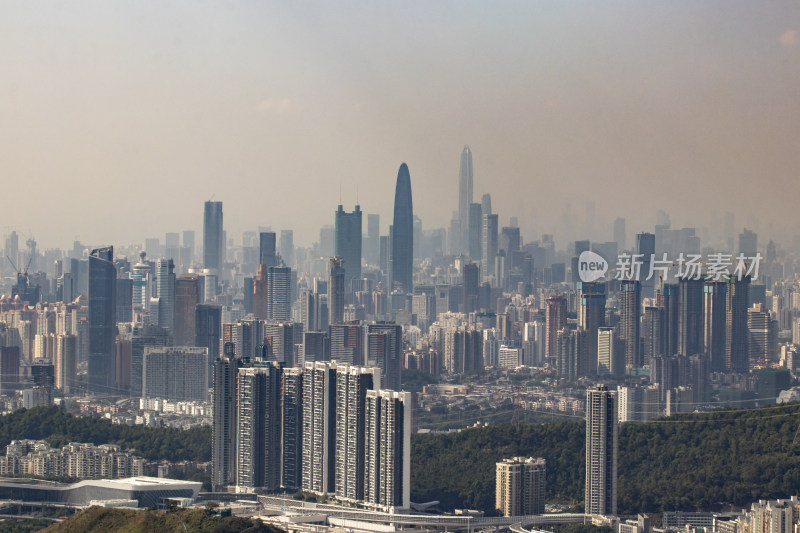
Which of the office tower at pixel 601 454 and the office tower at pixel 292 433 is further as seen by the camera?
the office tower at pixel 292 433

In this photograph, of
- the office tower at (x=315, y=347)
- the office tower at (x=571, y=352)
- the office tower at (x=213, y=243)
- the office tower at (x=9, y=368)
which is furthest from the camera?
the office tower at (x=213, y=243)

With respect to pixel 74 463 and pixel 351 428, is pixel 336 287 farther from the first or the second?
pixel 351 428

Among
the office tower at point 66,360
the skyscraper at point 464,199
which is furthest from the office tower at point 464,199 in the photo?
the office tower at point 66,360

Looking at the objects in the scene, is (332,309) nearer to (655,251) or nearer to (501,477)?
(655,251)

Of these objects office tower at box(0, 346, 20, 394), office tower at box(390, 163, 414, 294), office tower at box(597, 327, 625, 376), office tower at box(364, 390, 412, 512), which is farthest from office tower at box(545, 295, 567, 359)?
office tower at box(364, 390, 412, 512)

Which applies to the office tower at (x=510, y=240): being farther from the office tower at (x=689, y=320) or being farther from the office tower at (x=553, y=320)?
the office tower at (x=689, y=320)

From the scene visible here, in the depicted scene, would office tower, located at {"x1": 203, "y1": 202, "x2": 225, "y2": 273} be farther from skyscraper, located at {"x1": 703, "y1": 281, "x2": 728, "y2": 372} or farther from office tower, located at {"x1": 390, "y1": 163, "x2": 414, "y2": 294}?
skyscraper, located at {"x1": 703, "y1": 281, "x2": 728, "y2": 372}

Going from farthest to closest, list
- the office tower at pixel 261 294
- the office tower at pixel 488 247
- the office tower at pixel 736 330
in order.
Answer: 1. the office tower at pixel 261 294
2. the office tower at pixel 488 247
3. the office tower at pixel 736 330

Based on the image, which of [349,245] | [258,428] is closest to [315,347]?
[258,428]

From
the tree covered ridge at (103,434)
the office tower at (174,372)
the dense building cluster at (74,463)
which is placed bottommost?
the dense building cluster at (74,463)
